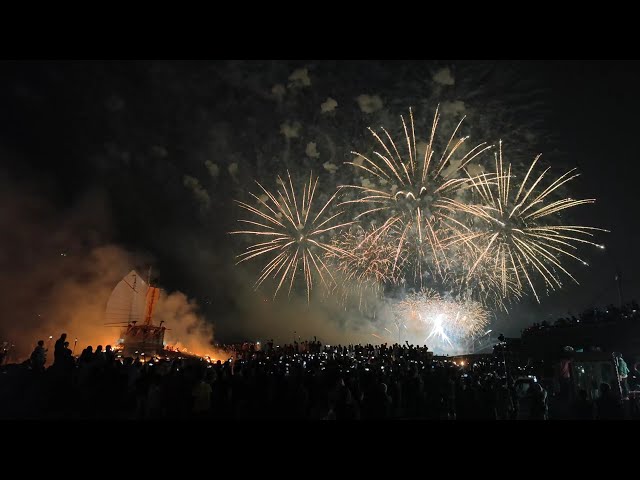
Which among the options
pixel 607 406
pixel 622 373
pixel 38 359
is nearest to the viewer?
pixel 607 406

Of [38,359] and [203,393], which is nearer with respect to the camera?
[203,393]

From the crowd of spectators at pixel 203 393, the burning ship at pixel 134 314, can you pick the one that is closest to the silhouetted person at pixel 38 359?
the crowd of spectators at pixel 203 393

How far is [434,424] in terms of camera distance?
6324mm

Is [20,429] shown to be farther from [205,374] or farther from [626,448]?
[626,448]

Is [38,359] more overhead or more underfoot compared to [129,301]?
more underfoot

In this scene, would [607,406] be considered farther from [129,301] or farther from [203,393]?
[129,301]

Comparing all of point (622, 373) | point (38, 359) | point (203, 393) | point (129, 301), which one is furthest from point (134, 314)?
point (622, 373)

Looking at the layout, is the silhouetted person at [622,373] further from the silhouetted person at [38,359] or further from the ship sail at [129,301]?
the ship sail at [129,301]

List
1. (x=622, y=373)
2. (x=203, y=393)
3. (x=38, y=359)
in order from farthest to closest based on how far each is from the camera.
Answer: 1. (x=622, y=373)
2. (x=38, y=359)
3. (x=203, y=393)

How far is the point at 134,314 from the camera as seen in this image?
54156 millimetres

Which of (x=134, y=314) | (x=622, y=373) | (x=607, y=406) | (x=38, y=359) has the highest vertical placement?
(x=134, y=314)

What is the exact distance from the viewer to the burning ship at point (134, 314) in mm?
47469

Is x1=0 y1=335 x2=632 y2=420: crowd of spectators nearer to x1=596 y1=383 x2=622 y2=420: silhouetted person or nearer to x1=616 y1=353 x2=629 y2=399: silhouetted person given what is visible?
x1=596 y1=383 x2=622 y2=420: silhouetted person

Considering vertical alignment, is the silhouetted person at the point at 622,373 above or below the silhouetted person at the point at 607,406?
above
